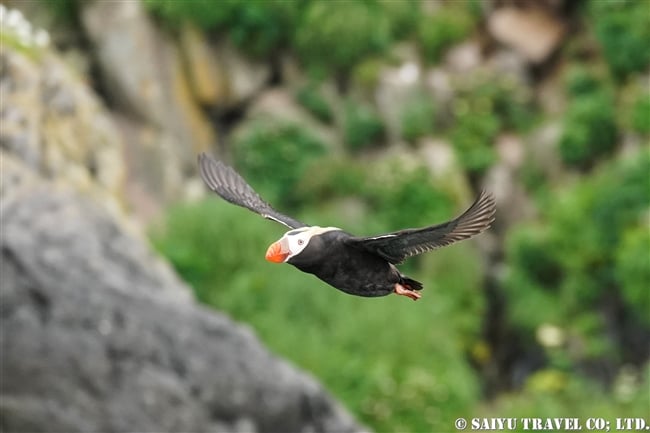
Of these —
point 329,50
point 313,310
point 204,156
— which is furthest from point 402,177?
point 204,156

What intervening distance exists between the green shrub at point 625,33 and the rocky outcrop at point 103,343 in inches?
515

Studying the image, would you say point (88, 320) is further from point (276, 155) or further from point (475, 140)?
point (475, 140)

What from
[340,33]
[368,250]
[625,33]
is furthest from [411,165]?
[368,250]

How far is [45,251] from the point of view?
7809 mm

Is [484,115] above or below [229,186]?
above

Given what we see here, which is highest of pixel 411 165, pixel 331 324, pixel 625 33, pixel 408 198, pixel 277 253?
pixel 625 33

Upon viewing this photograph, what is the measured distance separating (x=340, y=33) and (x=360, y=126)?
199 centimetres

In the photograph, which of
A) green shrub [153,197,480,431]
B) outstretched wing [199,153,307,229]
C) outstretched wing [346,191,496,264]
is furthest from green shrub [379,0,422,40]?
outstretched wing [346,191,496,264]

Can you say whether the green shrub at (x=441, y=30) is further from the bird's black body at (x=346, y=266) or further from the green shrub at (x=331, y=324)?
the bird's black body at (x=346, y=266)

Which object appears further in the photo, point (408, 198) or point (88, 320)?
point (408, 198)

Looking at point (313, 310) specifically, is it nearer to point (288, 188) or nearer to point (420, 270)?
point (420, 270)

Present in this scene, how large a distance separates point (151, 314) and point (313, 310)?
22.8 feet

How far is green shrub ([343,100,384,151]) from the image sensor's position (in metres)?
21.7

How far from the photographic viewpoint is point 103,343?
318 inches
